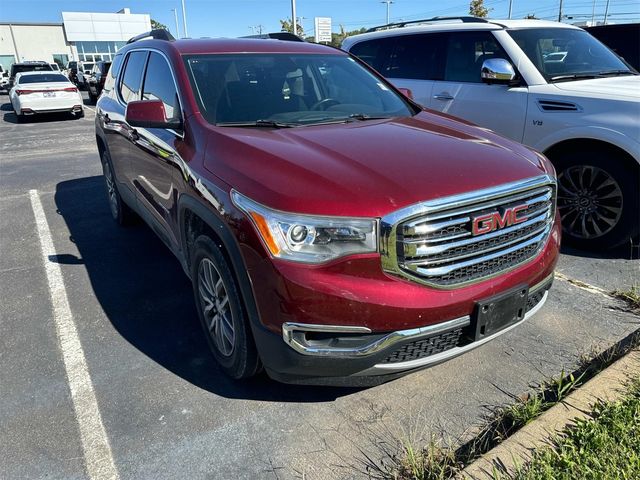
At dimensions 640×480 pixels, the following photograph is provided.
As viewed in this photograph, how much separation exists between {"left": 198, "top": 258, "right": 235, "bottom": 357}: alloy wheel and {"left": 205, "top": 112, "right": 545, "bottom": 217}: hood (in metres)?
0.57

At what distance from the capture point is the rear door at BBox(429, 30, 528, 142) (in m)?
4.87

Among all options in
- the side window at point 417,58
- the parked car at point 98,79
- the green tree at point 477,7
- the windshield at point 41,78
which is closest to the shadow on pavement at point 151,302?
the side window at point 417,58

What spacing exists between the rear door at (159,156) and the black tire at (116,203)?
1185 mm

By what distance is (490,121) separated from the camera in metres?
5.11

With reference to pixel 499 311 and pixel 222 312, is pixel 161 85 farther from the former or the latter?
pixel 499 311

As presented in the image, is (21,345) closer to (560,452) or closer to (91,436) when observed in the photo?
(91,436)

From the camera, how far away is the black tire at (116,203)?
5265 millimetres

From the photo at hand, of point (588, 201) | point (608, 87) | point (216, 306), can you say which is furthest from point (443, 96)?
point (216, 306)

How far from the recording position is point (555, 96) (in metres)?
4.49

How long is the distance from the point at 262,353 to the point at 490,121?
12.6 ft

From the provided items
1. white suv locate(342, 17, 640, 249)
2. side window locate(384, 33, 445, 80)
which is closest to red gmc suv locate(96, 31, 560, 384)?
white suv locate(342, 17, 640, 249)

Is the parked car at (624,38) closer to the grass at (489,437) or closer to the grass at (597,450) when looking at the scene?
the grass at (489,437)

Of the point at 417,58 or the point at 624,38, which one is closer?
the point at 417,58

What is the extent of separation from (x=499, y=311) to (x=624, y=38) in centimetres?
885
